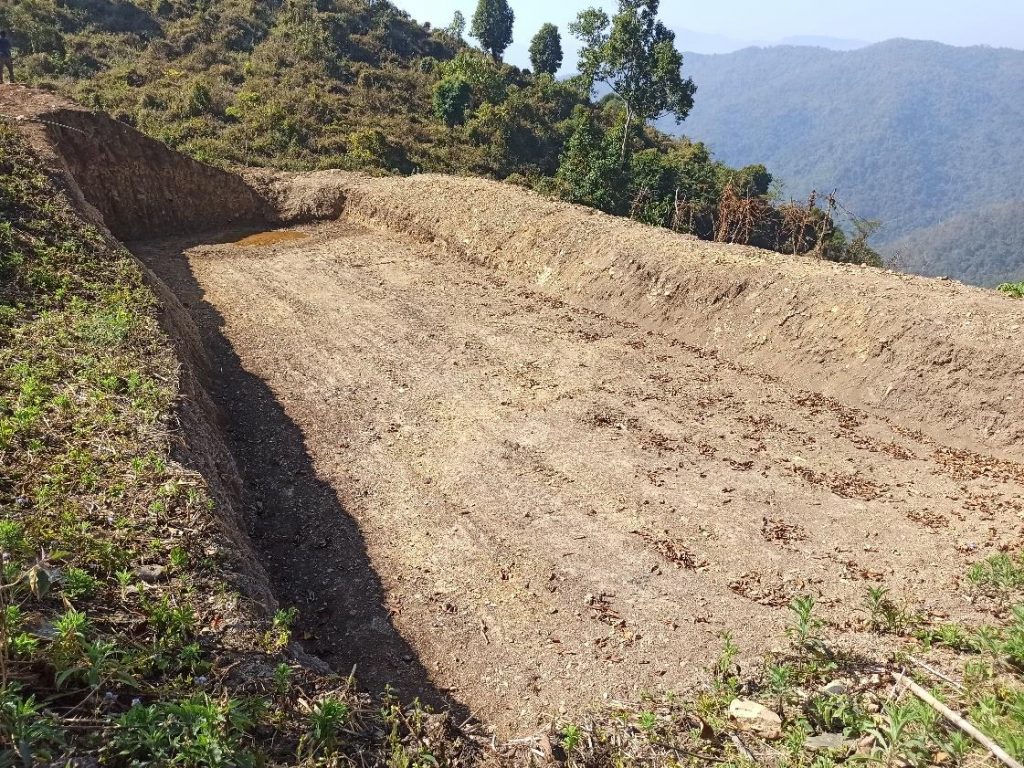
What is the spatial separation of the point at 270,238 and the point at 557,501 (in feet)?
51.2

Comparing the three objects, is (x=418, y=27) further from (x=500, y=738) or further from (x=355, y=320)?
(x=500, y=738)

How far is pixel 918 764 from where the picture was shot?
4.16 m

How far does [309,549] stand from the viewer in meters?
7.50

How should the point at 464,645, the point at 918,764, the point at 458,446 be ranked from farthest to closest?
1. the point at 458,446
2. the point at 464,645
3. the point at 918,764

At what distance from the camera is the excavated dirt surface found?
6.29 meters

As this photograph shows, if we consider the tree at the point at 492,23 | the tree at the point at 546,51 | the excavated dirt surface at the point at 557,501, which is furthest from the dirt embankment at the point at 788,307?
the tree at the point at 492,23

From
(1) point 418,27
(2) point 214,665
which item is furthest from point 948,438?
(1) point 418,27

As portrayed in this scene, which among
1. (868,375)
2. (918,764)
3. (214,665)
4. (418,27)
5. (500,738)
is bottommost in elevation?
(500,738)

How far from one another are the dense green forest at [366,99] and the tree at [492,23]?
1521cm

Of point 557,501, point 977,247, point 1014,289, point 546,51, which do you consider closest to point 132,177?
point 557,501

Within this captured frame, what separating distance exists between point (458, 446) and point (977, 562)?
22.2 feet

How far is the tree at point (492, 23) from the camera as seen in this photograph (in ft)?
200

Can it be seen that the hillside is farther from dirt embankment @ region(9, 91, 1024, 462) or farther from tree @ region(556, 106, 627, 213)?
tree @ region(556, 106, 627, 213)

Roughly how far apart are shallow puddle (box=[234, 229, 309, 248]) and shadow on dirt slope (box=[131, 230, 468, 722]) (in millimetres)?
8997
